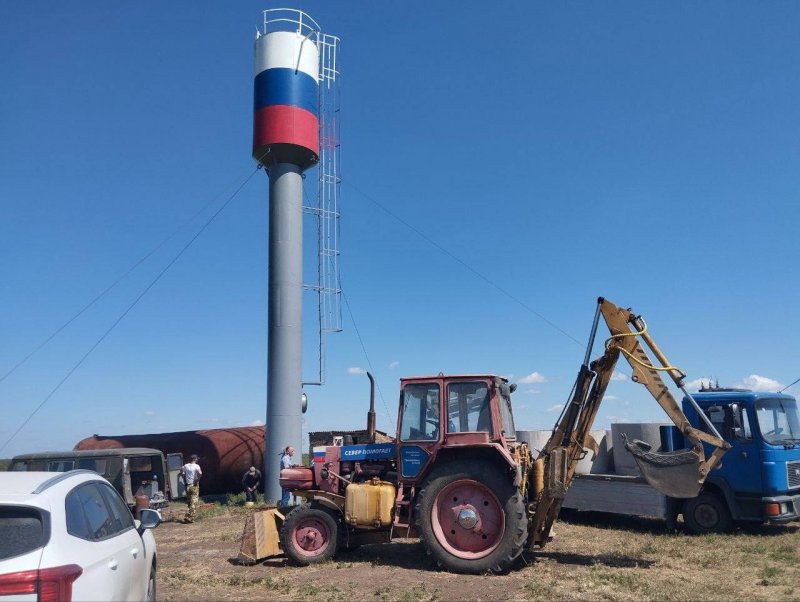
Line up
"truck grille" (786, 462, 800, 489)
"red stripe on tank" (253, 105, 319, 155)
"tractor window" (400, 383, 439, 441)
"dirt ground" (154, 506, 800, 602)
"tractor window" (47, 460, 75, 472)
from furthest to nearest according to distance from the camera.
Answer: "red stripe on tank" (253, 105, 319, 155) → "tractor window" (47, 460, 75, 472) → "truck grille" (786, 462, 800, 489) → "tractor window" (400, 383, 439, 441) → "dirt ground" (154, 506, 800, 602)

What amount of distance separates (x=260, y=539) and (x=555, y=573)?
172 inches

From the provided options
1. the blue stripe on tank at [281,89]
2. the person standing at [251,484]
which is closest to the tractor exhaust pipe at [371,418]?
the person standing at [251,484]

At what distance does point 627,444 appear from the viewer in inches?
389

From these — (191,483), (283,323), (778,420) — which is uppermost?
(283,323)

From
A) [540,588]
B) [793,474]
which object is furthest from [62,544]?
[793,474]

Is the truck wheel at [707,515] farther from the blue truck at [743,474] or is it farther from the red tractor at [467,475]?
the red tractor at [467,475]

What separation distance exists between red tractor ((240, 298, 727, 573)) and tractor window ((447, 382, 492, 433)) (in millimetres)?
14

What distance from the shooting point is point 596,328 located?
10102 millimetres

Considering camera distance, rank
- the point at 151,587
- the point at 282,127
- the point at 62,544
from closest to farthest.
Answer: the point at 62,544
the point at 151,587
the point at 282,127

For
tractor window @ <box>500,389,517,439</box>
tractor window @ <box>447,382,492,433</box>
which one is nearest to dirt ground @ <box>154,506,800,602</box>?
tractor window @ <box>500,389,517,439</box>

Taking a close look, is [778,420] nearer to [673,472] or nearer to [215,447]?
[673,472]

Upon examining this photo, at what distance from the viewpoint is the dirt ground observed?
26.5 ft

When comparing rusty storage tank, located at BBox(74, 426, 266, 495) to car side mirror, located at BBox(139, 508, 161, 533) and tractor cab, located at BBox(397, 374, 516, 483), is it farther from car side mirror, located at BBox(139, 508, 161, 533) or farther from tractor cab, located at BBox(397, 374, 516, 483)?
car side mirror, located at BBox(139, 508, 161, 533)

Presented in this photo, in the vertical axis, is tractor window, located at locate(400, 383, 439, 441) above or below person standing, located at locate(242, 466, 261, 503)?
above
